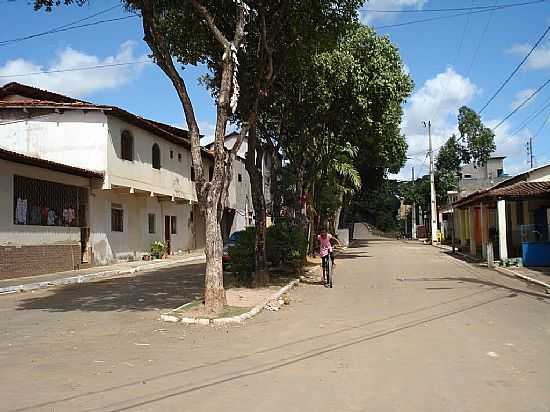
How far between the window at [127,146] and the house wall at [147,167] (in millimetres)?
199

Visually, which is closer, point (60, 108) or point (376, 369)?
point (376, 369)

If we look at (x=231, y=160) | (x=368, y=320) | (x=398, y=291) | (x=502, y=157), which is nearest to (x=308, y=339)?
(x=368, y=320)

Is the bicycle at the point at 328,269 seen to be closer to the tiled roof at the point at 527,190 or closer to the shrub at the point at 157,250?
the tiled roof at the point at 527,190

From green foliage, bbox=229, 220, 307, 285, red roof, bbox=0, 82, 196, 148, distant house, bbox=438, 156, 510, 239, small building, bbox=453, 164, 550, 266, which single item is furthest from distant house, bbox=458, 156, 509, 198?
green foliage, bbox=229, 220, 307, 285

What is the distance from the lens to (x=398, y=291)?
15617mm

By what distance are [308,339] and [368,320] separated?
2.14 meters

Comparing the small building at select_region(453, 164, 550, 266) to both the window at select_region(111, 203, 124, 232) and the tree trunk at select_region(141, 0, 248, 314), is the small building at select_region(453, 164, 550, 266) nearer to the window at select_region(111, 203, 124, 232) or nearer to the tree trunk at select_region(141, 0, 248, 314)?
the tree trunk at select_region(141, 0, 248, 314)

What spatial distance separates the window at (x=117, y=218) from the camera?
26972 mm

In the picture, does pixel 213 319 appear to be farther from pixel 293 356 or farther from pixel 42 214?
pixel 42 214

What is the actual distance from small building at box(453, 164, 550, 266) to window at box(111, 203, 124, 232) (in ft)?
53.4

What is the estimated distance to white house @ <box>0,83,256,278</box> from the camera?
2416cm

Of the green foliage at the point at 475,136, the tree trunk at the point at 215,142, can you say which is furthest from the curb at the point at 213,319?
the green foliage at the point at 475,136

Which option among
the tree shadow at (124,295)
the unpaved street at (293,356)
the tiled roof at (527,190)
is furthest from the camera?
the tiled roof at (527,190)

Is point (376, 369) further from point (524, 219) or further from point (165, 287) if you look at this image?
point (524, 219)
